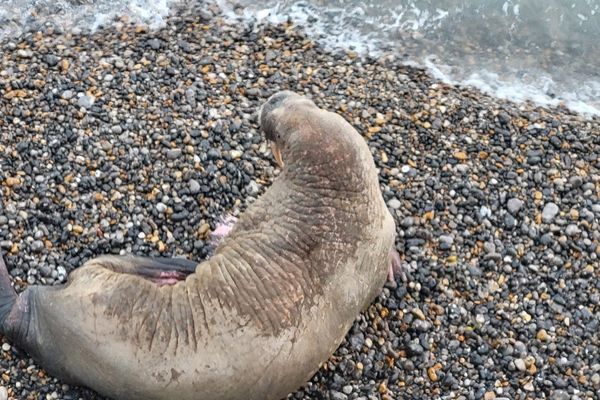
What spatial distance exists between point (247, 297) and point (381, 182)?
7.01 feet

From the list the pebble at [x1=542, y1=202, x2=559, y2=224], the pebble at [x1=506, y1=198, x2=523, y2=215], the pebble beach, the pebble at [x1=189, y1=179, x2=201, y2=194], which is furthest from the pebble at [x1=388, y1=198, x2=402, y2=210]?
the pebble at [x1=189, y1=179, x2=201, y2=194]

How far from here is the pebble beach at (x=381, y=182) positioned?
250 inches

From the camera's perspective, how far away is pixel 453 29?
969 cm

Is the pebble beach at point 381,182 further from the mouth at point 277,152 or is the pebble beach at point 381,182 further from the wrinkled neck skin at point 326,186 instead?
the wrinkled neck skin at point 326,186

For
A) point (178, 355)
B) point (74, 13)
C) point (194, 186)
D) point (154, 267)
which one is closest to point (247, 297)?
point (178, 355)

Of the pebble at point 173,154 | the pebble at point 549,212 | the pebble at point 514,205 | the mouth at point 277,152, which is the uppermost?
the mouth at point 277,152

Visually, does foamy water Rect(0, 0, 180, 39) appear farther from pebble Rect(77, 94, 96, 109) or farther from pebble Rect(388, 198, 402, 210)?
pebble Rect(388, 198, 402, 210)

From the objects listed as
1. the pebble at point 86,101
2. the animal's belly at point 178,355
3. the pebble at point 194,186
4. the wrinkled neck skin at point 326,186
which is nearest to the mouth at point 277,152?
the wrinkled neck skin at point 326,186

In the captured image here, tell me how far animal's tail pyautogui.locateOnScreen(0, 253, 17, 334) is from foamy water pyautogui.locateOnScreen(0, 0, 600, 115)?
10.2 ft

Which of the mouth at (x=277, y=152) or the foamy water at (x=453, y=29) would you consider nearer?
the mouth at (x=277, y=152)

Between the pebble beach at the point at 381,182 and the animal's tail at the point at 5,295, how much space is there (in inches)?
7.7

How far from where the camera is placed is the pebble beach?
6.34m

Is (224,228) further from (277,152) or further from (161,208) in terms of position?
(277,152)

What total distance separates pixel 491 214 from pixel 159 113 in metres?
2.93
